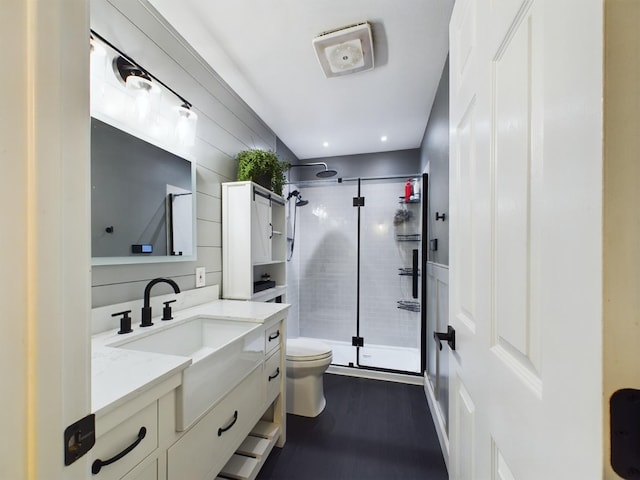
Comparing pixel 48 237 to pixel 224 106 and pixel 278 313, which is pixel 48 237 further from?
pixel 224 106

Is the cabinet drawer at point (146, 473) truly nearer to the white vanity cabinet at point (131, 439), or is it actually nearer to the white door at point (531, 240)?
the white vanity cabinet at point (131, 439)

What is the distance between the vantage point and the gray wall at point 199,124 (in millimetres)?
1233

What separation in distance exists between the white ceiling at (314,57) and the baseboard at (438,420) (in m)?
2.37

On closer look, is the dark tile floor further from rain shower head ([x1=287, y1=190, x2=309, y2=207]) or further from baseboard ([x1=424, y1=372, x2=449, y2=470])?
rain shower head ([x1=287, y1=190, x2=309, y2=207])

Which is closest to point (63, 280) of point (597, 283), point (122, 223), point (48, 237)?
point (48, 237)

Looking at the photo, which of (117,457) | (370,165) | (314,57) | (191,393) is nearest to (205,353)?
(191,393)

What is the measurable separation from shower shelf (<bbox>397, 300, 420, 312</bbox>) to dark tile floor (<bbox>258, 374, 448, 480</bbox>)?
39.6 inches

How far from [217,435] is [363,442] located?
112 centimetres

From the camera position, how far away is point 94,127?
1.14 metres

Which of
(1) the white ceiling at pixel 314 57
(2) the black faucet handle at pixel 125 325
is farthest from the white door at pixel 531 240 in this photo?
(2) the black faucet handle at pixel 125 325

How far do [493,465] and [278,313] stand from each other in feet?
3.86

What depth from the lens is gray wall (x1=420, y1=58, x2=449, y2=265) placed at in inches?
70.4

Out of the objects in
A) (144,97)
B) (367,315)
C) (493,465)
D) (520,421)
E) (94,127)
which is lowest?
(367,315)

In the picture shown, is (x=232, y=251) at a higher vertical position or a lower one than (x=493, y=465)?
higher
